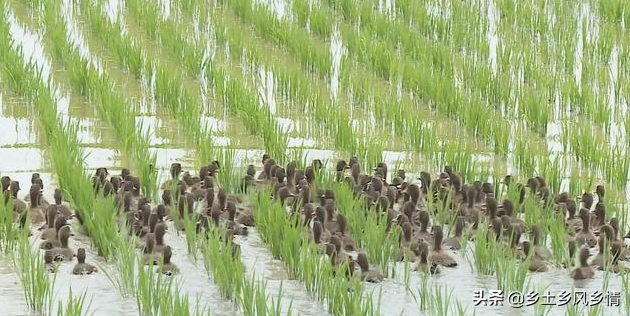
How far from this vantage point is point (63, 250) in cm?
569

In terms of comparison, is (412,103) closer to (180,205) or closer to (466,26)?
(466,26)

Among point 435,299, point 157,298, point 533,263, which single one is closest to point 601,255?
point 533,263

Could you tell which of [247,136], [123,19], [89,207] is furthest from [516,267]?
[123,19]

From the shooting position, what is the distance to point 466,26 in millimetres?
10906

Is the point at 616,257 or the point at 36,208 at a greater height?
the point at 36,208

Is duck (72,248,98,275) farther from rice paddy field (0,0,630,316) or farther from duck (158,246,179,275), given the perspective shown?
duck (158,246,179,275)

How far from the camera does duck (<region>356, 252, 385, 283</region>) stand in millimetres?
5453

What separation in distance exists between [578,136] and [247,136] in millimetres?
1828

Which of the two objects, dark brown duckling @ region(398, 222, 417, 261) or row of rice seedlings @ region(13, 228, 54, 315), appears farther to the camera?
dark brown duckling @ region(398, 222, 417, 261)

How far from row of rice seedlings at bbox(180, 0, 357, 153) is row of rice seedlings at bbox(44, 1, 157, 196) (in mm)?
1015

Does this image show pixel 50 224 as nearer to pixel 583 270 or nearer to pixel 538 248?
pixel 538 248

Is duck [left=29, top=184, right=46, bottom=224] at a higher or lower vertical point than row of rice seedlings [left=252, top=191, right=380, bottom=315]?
higher

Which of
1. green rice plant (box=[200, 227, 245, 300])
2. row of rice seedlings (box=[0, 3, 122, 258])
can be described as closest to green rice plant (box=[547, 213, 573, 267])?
green rice plant (box=[200, 227, 245, 300])

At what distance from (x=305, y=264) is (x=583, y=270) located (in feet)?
3.58
